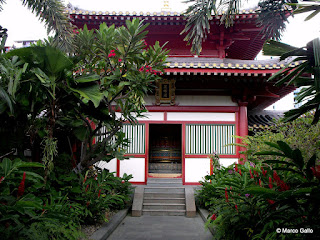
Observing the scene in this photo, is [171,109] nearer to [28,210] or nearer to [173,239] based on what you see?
[173,239]

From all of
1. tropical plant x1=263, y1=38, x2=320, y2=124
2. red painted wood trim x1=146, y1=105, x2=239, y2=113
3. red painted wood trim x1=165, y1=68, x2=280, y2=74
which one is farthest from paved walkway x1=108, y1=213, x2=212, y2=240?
red painted wood trim x1=165, y1=68, x2=280, y2=74

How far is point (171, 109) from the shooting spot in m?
8.39

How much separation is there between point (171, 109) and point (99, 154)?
11.4ft

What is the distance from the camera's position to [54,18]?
4594 mm

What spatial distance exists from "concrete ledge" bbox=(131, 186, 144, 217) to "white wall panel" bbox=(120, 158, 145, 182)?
0.49 m

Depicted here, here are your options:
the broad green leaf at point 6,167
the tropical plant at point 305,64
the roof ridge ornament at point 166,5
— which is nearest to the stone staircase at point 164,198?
the broad green leaf at point 6,167

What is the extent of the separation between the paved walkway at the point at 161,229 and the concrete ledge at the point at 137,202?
14 centimetres

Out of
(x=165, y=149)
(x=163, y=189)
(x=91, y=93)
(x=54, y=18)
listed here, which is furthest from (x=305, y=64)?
(x=165, y=149)

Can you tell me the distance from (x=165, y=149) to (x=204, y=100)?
11.4ft

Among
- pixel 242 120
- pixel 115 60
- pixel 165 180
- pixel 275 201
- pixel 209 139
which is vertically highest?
pixel 115 60

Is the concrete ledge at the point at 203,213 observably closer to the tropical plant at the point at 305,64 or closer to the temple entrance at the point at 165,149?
the tropical plant at the point at 305,64

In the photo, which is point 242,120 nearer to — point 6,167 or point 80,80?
point 80,80

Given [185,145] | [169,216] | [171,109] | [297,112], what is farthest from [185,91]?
[297,112]

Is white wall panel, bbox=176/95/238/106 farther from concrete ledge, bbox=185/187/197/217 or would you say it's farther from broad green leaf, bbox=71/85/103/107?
broad green leaf, bbox=71/85/103/107
